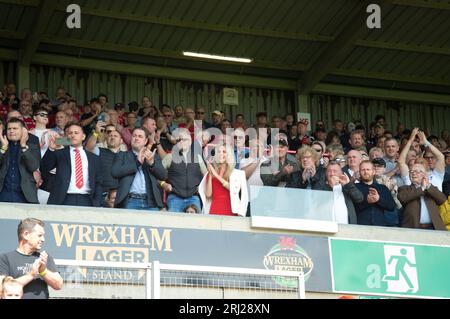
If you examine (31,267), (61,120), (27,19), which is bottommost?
(31,267)

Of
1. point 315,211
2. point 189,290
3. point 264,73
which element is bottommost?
point 189,290

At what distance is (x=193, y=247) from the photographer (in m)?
13.4

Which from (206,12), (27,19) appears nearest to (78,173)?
(27,19)

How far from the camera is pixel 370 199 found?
14.3 m

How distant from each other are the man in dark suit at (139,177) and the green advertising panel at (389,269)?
2.40 meters

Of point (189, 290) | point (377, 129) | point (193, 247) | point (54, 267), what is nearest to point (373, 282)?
point (193, 247)

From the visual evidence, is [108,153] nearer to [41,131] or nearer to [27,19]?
[41,131]

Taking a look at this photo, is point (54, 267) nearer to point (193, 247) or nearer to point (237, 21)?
point (193, 247)

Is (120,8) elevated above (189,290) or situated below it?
above

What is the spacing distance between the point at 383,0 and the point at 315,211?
23.2 ft

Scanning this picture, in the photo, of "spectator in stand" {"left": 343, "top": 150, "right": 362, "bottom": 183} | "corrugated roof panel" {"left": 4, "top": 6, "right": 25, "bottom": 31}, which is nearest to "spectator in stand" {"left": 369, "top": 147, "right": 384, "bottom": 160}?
"spectator in stand" {"left": 343, "top": 150, "right": 362, "bottom": 183}

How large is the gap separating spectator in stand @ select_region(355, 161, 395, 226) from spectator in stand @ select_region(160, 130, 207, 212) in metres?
2.12

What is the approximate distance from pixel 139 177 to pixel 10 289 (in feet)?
12.5

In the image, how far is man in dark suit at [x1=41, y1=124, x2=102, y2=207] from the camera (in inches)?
512
